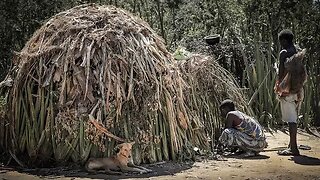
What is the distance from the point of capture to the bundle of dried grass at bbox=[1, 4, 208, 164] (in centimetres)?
693

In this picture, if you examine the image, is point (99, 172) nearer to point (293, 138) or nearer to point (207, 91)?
point (207, 91)

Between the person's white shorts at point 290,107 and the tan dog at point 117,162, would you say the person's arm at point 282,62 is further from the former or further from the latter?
the tan dog at point 117,162

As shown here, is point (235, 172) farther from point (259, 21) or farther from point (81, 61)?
point (259, 21)

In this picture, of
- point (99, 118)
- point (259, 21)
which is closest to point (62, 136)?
point (99, 118)

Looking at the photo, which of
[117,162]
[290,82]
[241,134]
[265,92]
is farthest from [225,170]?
[265,92]

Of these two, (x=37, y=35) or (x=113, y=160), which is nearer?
(x=113, y=160)

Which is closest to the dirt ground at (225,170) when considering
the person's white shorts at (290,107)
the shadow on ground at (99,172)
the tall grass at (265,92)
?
the shadow on ground at (99,172)

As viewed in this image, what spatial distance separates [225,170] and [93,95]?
198 centimetres

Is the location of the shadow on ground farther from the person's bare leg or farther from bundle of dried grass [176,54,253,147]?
the person's bare leg

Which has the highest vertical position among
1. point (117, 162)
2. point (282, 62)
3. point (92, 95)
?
point (282, 62)

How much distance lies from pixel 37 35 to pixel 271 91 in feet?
16.1

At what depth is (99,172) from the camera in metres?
6.73

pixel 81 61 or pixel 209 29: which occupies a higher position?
pixel 209 29

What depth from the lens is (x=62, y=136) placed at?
695cm
